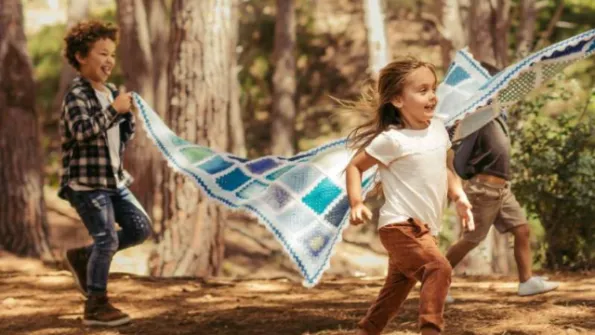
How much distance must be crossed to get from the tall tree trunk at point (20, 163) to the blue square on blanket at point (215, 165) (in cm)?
376

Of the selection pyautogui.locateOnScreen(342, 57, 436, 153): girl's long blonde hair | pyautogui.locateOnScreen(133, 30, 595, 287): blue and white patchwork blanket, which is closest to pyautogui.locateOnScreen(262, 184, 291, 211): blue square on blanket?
pyautogui.locateOnScreen(133, 30, 595, 287): blue and white patchwork blanket

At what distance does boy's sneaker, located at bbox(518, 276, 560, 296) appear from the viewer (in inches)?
264

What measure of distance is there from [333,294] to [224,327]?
145 centimetres

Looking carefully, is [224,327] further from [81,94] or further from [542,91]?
[542,91]

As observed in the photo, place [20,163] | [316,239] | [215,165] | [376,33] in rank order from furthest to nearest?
[376,33], [20,163], [215,165], [316,239]

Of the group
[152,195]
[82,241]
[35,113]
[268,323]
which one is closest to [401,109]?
[268,323]

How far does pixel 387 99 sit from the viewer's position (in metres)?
4.91

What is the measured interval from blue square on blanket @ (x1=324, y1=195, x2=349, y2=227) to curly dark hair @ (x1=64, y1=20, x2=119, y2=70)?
179cm

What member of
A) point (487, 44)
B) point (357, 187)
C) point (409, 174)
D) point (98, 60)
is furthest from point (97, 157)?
point (487, 44)

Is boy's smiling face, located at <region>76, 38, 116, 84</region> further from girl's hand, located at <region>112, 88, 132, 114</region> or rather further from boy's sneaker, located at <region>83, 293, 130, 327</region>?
boy's sneaker, located at <region>83, 293, 130, 327</region>

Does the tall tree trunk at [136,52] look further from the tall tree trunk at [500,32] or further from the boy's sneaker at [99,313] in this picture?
the boy's sneaker at [99,313]

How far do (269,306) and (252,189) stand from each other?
1.17 m

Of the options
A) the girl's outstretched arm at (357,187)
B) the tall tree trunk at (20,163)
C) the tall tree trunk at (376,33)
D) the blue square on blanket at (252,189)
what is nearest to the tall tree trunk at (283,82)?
the tall tree trunk at (376,33)

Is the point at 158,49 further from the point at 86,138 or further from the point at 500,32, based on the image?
the point at 86,138
